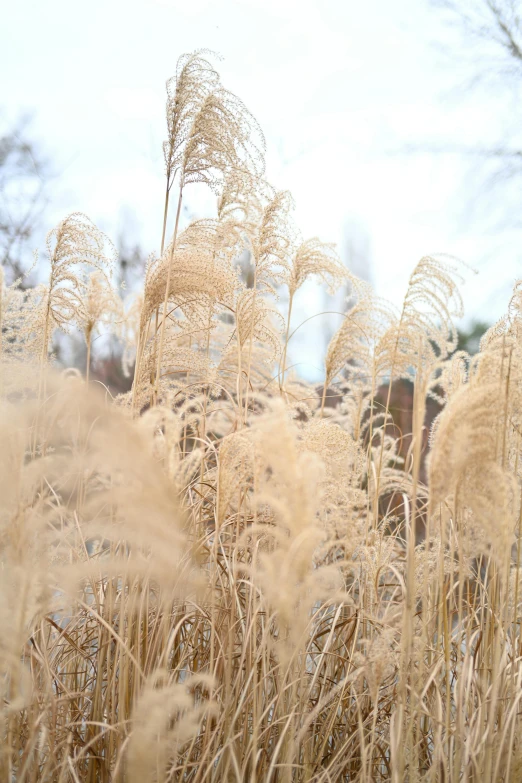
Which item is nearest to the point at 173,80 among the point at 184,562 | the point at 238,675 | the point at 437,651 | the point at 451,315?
the point at 451,315

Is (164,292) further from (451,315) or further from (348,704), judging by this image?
(348,704)

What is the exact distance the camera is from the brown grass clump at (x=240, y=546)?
1.16 m

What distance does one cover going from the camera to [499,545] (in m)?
1.39

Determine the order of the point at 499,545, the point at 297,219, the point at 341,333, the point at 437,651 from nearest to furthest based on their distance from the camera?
the point at 499,545 → the point at 437,651 → the point at 297,219 → the point at 341,333

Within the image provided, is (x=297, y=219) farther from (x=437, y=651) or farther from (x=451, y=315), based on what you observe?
(x=437, y=651)

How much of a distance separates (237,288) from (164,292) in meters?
0.26

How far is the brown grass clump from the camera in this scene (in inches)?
45.5

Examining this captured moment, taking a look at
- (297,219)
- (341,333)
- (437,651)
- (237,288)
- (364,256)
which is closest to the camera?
(437,651)

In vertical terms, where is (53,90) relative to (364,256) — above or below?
above

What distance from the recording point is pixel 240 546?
6.37 ft

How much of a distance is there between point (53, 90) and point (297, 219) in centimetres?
762

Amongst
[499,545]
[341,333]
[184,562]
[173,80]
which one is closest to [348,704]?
[184,562]

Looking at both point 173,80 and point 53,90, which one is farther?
point 53,90

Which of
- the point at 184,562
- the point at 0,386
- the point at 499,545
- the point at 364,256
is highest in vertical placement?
the point at 364,256
